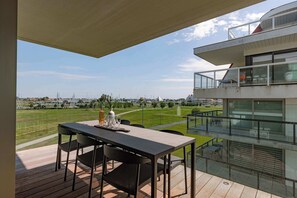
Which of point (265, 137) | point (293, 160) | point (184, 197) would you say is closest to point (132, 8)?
point (184, 197)

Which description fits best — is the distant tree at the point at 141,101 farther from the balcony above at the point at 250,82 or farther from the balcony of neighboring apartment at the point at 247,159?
the balcony above at the point at 250,82

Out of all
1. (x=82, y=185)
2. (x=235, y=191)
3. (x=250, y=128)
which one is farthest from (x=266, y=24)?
(x=82, y=185)

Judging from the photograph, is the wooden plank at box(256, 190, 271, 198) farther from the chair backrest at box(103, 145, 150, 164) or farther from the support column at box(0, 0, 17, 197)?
the support column at box(0, 0, 17, 197)

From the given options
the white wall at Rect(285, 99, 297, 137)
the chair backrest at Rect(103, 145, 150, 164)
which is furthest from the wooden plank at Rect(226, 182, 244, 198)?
the white wall at Rect(285, 99, 297, 137)

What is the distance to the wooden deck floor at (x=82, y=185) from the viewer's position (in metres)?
2.15

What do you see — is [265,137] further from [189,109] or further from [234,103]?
[189,109]

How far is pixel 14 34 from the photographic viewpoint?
1.33m

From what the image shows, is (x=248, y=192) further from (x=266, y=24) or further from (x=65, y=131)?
(x=266, y=24)

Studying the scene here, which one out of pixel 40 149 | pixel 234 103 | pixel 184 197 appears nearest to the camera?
pixel 184 197

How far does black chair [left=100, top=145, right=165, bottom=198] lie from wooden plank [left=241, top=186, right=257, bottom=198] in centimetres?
119

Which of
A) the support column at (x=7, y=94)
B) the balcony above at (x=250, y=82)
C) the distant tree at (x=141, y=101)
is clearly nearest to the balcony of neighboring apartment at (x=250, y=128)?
the balcony above at (x=250, y=82)

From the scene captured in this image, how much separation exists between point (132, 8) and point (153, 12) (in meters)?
0.27

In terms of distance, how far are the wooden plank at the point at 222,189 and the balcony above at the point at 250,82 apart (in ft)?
12.7

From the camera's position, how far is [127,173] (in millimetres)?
1850
